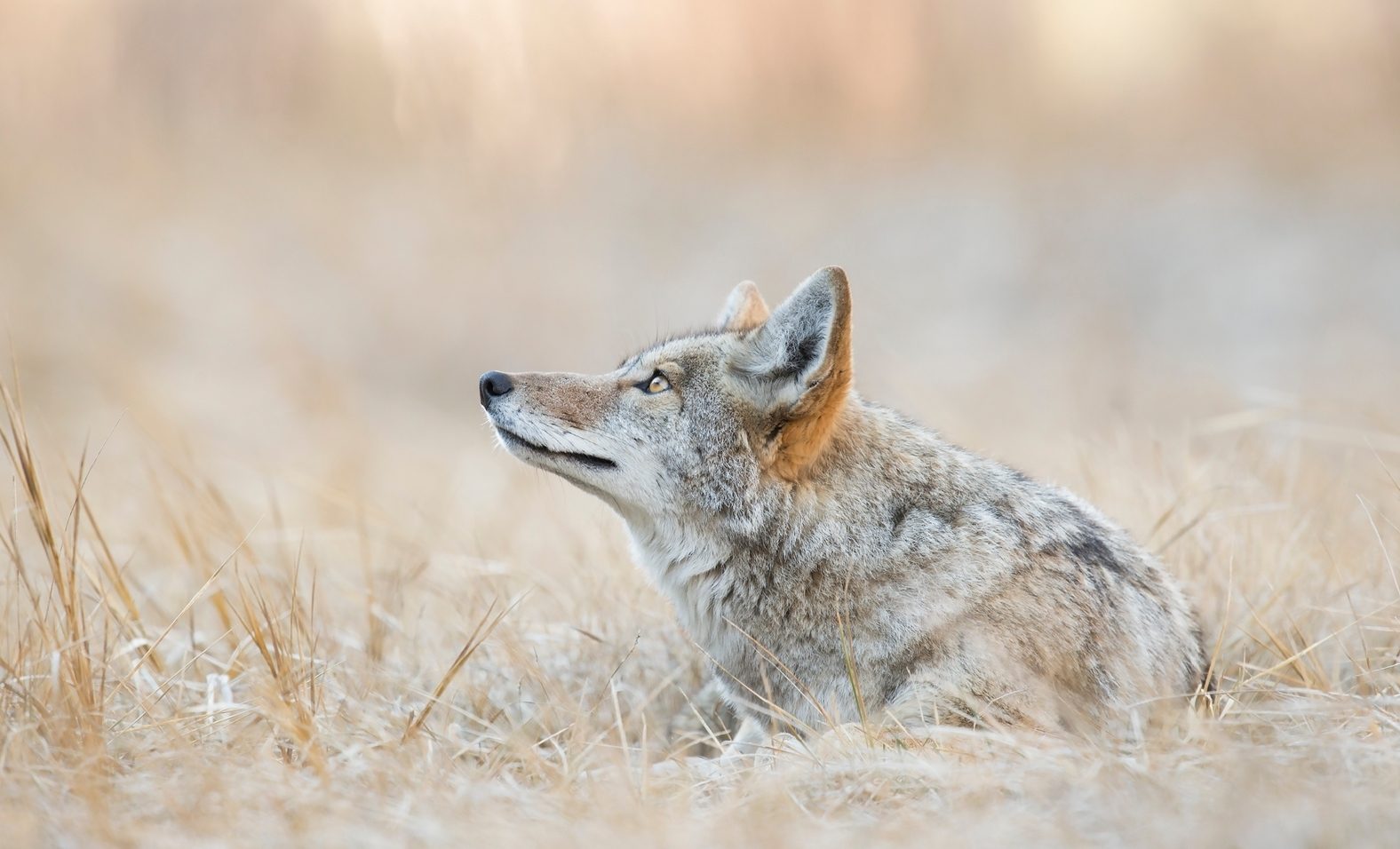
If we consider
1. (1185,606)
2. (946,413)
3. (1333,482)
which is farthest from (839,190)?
(1185,606)

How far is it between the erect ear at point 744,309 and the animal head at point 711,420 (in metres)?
0.80

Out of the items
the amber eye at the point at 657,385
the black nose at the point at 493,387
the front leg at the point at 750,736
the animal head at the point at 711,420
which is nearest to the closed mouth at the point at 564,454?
the animal head at the point at 711,420

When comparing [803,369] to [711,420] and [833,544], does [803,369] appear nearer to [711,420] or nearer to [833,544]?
[711,420]

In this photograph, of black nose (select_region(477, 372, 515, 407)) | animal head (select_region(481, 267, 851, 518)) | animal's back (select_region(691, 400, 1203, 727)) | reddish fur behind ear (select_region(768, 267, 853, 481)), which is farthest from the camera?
black nose (select_region(477, 372, 515, 407))

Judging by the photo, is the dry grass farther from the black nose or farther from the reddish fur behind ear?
the reddish fur behind ear

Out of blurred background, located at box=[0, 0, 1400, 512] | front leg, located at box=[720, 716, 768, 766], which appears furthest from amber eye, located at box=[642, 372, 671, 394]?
blurred background, located at box=[0, 0, 1400, 512]

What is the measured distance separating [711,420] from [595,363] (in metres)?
10.9

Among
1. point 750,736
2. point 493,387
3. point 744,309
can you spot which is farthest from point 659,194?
point 750,736

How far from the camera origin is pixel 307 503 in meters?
9.52

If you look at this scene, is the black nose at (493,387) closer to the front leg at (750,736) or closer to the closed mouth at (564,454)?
the closed mouth at (564,454)

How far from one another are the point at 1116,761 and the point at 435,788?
1.73m

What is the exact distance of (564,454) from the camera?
4.38m

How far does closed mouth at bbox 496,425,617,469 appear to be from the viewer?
14.4 ft

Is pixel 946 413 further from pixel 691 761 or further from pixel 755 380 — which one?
pixel 691 761
